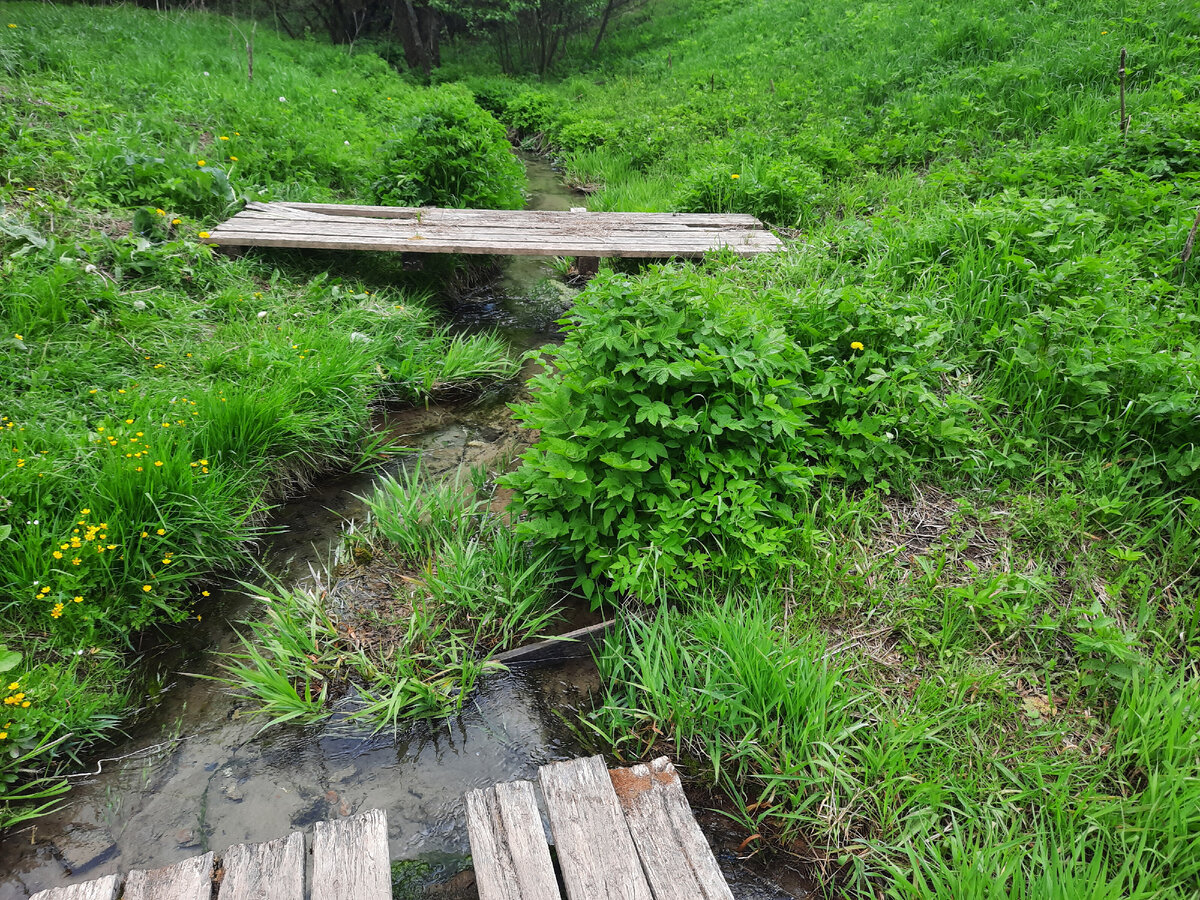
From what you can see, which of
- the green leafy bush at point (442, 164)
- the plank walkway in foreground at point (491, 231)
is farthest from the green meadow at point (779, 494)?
the green leafy bush at point (442, 164)

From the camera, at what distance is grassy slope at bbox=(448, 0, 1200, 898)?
222 centimetres

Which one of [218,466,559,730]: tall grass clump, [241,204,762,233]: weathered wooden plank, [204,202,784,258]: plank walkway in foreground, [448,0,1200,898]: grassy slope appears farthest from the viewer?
[241,204,762,233]: weathered wooden plank

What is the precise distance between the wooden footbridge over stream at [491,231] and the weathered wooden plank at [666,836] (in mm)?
4445

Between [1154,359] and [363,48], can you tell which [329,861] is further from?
[363,48]

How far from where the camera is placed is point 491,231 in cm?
600

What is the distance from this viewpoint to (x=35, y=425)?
11.0 ft

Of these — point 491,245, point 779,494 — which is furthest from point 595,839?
point 491,245

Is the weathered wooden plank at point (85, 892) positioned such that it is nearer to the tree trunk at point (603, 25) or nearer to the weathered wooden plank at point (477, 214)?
the weathered wooden plank at point (477, 214)

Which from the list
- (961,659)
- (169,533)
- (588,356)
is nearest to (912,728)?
(961,659)

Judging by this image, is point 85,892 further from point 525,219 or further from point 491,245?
point 525,219

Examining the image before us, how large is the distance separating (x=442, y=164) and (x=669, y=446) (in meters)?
5.32

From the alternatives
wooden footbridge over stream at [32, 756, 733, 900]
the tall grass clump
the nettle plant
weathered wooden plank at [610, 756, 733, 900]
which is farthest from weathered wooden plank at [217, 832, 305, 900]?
the nettle plant

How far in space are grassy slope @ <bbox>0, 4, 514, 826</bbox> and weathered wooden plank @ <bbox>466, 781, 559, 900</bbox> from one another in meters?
1.73

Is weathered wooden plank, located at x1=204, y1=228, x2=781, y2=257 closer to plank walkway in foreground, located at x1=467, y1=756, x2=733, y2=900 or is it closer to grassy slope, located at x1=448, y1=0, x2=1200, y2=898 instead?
grassy slope, located at x1=448, y1=0, x2=1200, y2=898
